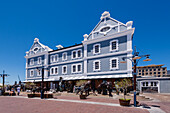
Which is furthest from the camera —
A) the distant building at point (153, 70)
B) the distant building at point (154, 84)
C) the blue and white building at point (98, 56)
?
the distant building at point (153, 70)

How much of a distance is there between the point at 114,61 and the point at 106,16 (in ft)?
32.1

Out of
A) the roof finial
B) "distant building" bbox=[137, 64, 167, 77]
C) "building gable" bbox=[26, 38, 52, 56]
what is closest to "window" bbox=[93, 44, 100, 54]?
the roof finial

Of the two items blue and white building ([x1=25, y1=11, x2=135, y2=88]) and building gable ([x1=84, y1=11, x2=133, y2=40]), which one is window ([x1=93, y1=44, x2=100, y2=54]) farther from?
building gable ([x1=84, y1=11, x2=133, y2=40])

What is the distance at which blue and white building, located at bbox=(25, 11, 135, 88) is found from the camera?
73.2 ft

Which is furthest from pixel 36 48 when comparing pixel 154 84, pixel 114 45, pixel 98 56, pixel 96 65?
pixel 154 84

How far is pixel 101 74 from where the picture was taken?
960 inches

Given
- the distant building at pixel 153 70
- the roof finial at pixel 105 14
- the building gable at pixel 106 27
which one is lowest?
the distant building at pixel 153 70

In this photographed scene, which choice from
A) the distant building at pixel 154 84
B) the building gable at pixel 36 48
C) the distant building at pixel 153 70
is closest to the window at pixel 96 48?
the distant building at pixel 154 84

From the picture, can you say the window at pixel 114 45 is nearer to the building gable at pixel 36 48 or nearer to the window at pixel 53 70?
the window at pixel 53 70

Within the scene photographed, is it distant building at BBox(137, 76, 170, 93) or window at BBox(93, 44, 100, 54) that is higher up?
window at BBox(93, 44, 100, 54)

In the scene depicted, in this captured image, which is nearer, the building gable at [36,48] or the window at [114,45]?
the window at [114,45]

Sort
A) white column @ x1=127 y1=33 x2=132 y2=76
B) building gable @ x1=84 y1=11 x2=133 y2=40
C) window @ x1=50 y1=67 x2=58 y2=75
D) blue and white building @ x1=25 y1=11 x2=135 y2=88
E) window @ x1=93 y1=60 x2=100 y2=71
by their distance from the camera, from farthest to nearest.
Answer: window @ x1=50 y1=67 x2=58 y2=75, window @ x1=93 y1=60 x2=100 y2=71, building gable @ x1=84 y1=11 x2=133 y2=40, blue and white building @ x1=25 y1=11 x2=135 y2=88, white column @ x1=127 y1=33 x2=132 y2=76

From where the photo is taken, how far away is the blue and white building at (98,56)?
73.2 ft

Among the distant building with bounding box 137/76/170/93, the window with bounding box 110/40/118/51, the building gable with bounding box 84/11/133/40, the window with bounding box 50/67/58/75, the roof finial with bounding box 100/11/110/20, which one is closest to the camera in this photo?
the distant building with bounding box 137/76/170/93
